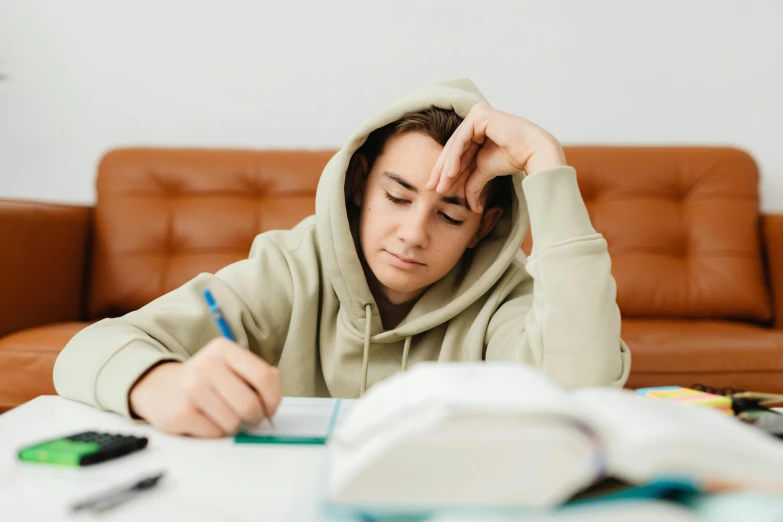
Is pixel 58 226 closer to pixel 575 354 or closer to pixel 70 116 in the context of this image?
pixel 70 116

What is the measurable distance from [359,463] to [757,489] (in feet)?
0.69

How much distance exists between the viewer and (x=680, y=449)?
1.08ft

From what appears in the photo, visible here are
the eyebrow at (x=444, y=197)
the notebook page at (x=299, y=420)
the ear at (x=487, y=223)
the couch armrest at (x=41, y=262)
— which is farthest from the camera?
the couch armrest at (x=41, y=262)

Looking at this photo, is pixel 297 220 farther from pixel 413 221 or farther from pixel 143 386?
pixel 143 386

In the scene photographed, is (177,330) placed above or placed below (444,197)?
below

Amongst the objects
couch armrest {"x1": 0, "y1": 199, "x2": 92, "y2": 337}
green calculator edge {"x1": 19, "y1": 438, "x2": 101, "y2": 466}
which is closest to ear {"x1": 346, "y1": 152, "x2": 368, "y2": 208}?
green calculator edge {"x1": 19, "y1": 438, "x2": 101, "y2": 466}

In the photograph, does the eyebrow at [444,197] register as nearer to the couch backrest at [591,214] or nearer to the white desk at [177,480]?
the white desk at [177,480]

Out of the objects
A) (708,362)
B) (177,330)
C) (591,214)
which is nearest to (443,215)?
(177,330)

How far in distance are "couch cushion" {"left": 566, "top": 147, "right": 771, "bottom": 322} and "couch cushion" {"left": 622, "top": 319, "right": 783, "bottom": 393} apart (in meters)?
0.41

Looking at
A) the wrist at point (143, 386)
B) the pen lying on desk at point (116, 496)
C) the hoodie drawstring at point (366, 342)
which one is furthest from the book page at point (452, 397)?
the hoodie drawstring at point (366, 342)

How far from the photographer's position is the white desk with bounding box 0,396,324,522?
39 cm

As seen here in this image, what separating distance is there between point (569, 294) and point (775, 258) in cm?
153

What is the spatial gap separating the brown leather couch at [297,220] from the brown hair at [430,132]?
767 mm

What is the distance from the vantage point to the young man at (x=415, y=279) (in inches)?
32.4
